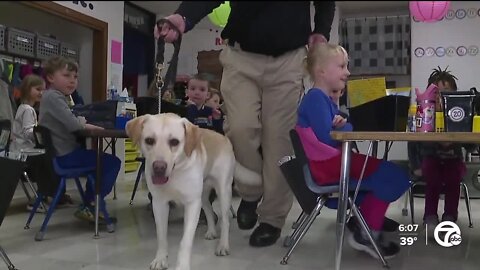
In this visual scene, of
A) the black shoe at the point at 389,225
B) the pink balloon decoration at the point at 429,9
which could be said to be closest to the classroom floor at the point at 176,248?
the black shoe at the point at 389,225

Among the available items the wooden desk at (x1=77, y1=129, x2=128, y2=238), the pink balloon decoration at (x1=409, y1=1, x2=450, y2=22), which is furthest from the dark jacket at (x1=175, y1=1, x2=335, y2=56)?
the wooden desk at (x1=77, y1=129, x2=128, y2=238)

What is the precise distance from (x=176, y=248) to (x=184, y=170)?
0.44 meters

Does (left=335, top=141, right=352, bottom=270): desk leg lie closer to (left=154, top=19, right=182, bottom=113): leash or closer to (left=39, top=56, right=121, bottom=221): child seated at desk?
(left=154, top=19, right=182, bottom=113): leash

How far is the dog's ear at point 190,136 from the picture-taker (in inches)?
48.6

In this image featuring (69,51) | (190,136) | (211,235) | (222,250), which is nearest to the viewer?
(69,51)

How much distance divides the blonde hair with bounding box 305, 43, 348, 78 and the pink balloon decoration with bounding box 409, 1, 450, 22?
1.15 ft

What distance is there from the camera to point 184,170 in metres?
1.31

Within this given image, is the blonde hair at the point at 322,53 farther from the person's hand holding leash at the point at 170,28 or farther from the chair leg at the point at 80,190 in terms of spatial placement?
the chair leg at the point at 80,190

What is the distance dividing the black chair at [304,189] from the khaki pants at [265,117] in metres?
0.07

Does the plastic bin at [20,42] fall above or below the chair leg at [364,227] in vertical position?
above

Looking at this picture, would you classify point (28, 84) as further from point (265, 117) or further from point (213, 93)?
point (265, 117)

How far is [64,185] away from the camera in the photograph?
1.94 meters

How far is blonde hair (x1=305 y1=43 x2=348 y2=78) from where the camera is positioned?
1.09 metres

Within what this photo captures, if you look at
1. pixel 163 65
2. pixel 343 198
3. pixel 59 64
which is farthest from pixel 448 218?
pixel 59 64
